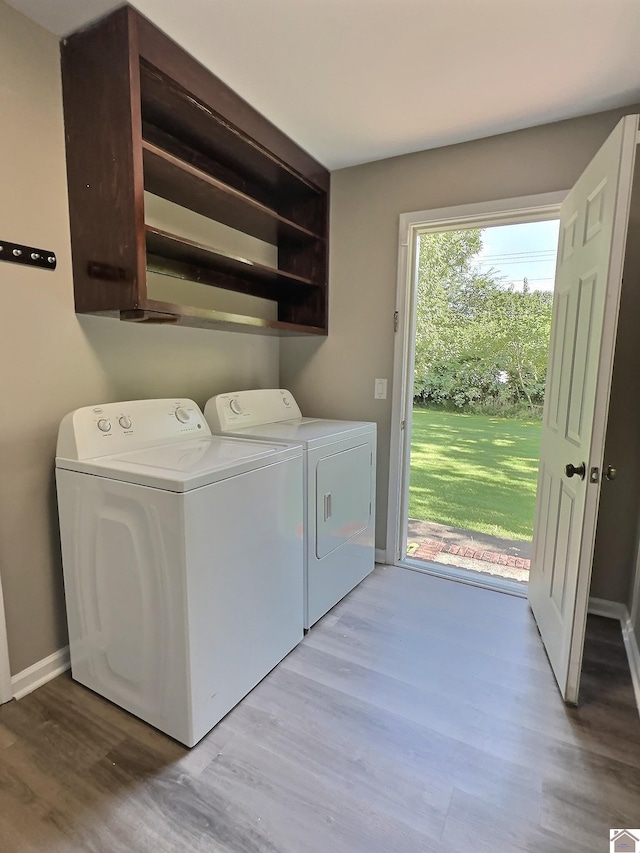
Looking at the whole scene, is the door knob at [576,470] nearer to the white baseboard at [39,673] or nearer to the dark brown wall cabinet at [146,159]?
the dark brown wall cabinet at [146,159]

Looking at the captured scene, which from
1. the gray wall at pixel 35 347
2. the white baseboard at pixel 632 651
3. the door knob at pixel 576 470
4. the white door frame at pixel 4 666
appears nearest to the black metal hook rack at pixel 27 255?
the gray wall at pixel 35 347

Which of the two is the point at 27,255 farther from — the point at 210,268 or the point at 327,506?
the point at 327,506

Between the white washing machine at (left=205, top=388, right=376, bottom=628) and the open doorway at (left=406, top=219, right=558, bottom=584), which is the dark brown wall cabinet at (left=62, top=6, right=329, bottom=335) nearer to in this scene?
the white washing machine at (left=205, top=388, right=376, bottom=628)

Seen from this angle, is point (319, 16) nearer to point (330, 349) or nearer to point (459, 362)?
point (330, 349)

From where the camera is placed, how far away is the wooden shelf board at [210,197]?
1.59 metres

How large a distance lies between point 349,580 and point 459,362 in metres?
1.59

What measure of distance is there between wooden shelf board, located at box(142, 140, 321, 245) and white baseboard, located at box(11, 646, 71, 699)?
200 cm

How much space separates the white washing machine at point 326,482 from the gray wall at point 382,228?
278 millimetres

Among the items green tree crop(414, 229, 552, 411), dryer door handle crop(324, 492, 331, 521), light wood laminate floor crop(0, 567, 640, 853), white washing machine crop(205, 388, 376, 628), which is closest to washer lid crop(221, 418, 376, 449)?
white washing machine crop(205, 388, 376, 628)

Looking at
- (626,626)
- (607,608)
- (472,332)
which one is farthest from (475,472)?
(626,626)

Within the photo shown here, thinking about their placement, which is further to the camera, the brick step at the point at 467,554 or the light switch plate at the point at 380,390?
the brick step at the point at 467,554

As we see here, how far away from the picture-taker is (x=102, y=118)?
57.7 inches

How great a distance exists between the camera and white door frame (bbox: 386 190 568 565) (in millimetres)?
2127

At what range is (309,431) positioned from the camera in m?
2.14
